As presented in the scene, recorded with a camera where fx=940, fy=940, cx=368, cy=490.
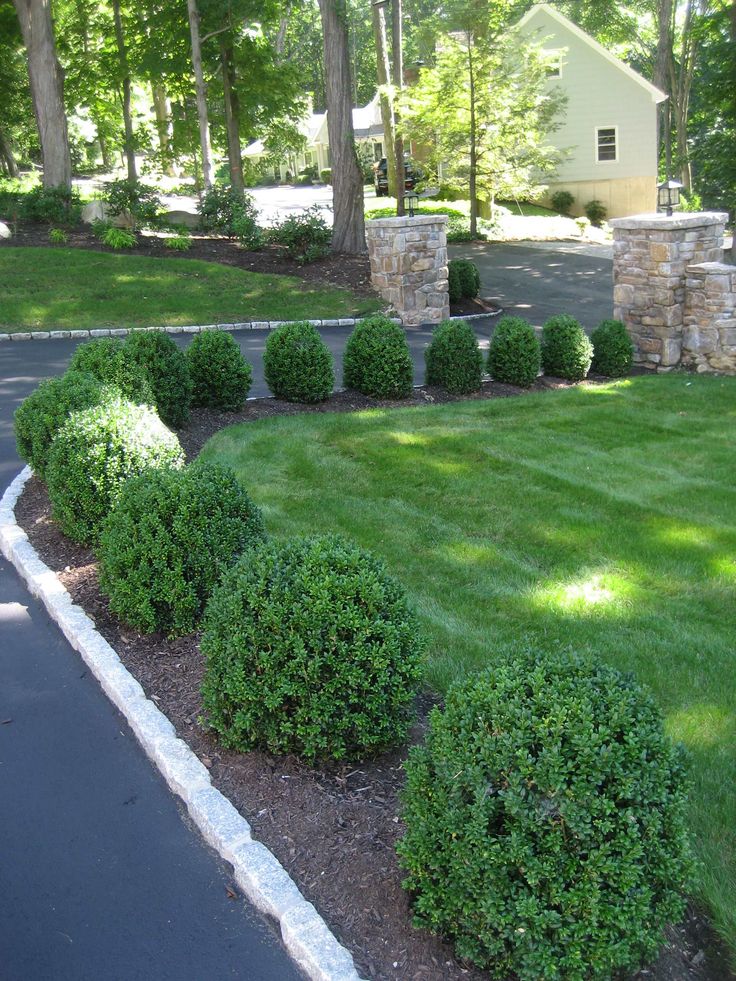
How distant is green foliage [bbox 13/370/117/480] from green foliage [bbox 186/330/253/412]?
2.13 meters

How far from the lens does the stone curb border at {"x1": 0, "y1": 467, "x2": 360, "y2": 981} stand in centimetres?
296

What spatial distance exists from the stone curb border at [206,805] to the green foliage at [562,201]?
33.5 m

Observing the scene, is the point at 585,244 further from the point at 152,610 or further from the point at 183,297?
the point at 152,610

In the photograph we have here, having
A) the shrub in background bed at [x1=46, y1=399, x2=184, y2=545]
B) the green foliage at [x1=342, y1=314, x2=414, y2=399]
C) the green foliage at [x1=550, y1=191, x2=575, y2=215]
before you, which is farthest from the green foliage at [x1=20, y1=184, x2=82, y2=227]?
the green foliage at [x1=550, y1=191, x2=575, y2=215]

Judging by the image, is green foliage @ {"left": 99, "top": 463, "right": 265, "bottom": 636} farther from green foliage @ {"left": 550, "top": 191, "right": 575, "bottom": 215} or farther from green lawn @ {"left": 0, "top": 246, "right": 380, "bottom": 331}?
green foliage @ {"left": 550, "top": 191, "right": 575, "bottom": 215}

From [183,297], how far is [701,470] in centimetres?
1119

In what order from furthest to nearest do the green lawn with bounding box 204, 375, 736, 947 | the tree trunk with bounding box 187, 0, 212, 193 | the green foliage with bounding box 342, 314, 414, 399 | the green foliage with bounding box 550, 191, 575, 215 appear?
the green foliage with bounding box 550, 191, 575, 215 → the tree trunk with bounding box 187, 0, 212, 193 → the green foliage with bounding box 342, 314, 414, 399 → the green lawn with bounding box 204, 375, 736, 947

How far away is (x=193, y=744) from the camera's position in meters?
4.14

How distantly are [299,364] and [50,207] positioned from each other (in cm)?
1394

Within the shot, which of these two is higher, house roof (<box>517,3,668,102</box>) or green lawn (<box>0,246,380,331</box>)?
house roof (<box>517,3,668,102</box>)

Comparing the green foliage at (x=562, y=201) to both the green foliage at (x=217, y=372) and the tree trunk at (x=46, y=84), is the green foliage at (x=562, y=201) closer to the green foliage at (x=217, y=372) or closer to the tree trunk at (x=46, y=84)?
the tree trunk at (x=46, y=84)

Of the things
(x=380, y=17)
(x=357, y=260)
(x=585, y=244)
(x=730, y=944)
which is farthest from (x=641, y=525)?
(x=585, y=244)

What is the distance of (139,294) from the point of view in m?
16.8

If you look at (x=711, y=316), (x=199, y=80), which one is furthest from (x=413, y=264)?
(x=199, y=80)
